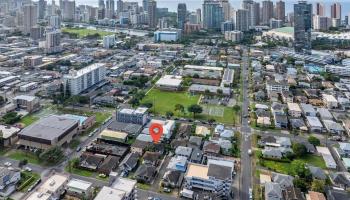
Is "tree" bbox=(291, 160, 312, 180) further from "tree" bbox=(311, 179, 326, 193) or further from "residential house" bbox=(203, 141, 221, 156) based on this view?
"residential house" bbox=(203, 141, 221, 156)

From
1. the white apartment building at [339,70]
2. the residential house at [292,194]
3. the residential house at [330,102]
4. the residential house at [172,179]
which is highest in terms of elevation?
the white apartment building at [339,70]

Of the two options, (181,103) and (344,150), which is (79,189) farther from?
(344,150)

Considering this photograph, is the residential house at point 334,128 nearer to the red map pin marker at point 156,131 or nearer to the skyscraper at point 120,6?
the red map pin marker at point 156,131

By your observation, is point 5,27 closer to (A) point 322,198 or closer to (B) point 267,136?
(B) point 267,136

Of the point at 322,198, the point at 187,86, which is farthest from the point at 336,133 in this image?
the point at 187,86

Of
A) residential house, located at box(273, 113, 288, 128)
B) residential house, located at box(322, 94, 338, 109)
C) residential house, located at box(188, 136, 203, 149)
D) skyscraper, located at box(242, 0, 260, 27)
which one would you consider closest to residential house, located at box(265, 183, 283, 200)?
residential house, located at box(188, 136, 203, 149)

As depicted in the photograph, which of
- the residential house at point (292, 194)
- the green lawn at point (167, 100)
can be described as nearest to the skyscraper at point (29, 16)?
the green lawn at point (167, 100)
